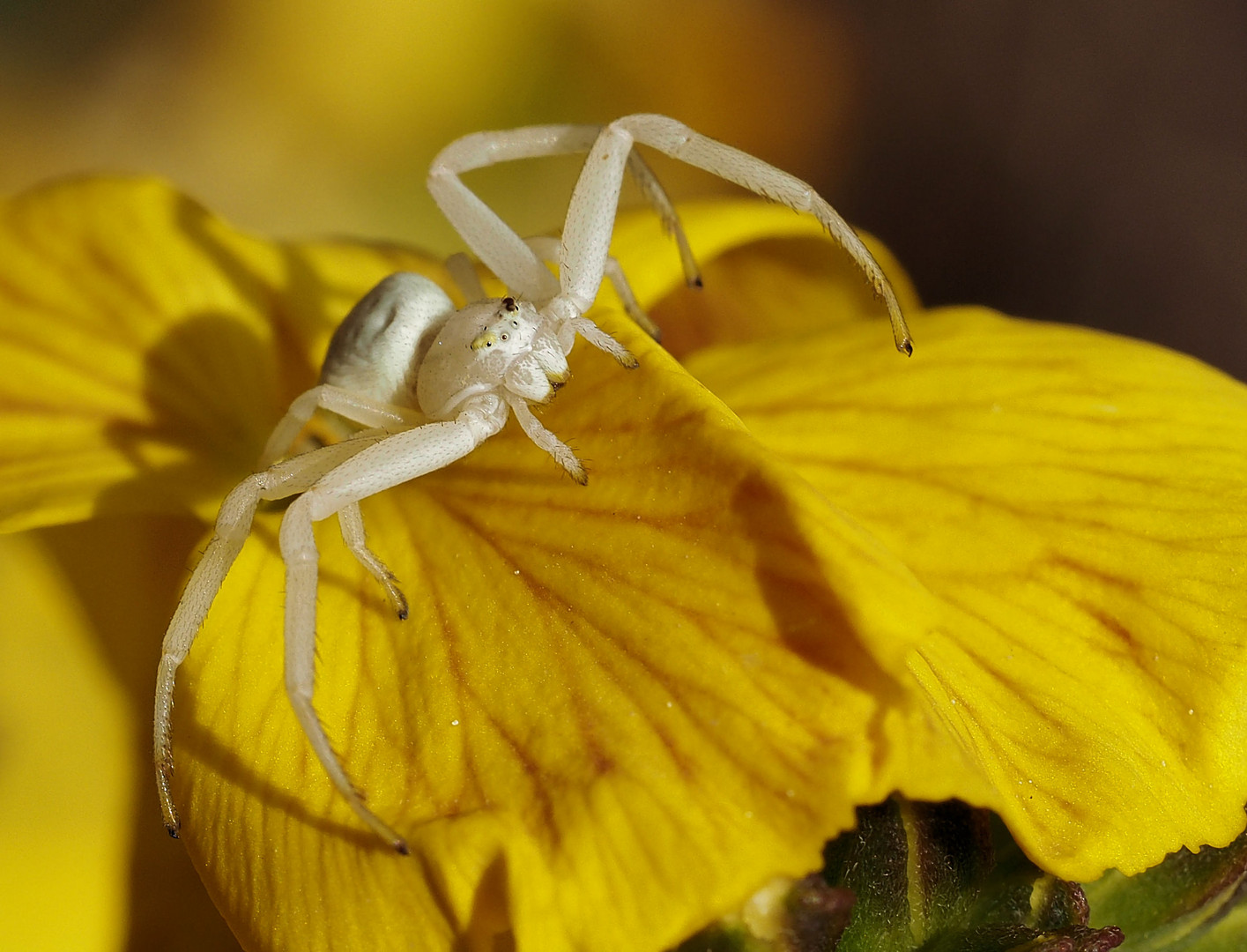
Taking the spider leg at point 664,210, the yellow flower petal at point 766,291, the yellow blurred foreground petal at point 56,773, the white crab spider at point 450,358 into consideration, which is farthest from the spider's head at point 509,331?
the yellow blurred foreground petal at point 56,773

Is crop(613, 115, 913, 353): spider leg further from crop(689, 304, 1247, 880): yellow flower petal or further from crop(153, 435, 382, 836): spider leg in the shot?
crop(153, 435, 382, 836): spider leg

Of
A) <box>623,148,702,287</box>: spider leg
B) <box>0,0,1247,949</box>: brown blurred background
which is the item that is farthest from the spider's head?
<box>0,0,1247,949</box>: brown blurred background

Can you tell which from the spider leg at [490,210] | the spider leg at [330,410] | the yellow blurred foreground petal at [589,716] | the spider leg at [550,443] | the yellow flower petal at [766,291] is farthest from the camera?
the yellow flower petal at [766,291]

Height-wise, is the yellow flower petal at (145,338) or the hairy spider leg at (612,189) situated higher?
the hairy spider leg at (612,189)

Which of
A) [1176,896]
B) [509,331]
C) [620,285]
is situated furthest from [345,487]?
[1176,896]

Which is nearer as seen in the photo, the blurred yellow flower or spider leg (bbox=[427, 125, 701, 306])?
the blurred yellow flower

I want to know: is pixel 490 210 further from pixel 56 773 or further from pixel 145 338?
pixel 56 773

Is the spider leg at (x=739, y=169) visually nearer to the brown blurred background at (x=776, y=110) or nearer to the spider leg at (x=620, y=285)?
the spider leg at (x=620, y=285)
